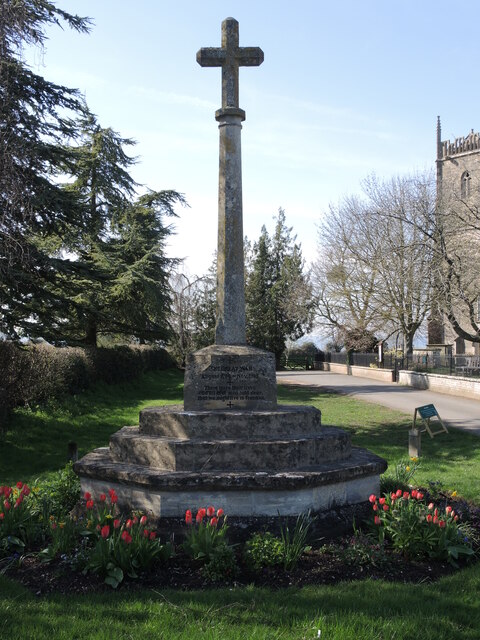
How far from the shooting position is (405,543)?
16.6 feet

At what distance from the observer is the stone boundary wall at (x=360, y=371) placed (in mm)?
31578

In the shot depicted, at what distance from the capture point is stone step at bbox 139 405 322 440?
20.1 feet

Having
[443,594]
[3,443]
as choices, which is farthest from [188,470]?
[3,443]

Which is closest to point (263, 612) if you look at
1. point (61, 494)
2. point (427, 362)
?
point (61, 494)

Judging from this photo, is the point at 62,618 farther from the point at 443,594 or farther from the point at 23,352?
the point at 23,352

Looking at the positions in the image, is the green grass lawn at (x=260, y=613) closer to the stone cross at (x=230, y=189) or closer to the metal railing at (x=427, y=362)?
the stone cross at (x=230, y=189)

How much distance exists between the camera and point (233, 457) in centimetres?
577

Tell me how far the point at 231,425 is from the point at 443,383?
20.0 metres

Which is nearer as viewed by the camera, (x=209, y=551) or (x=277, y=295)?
(x=209, y=551)

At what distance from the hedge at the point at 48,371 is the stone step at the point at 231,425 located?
254 inches

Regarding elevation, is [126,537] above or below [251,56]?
below

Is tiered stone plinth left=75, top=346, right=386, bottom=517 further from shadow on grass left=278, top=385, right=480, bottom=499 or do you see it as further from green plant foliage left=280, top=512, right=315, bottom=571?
shadow on grass left=278, top=385, right=480, bottom=499

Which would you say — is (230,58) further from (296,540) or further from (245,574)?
(245,574)

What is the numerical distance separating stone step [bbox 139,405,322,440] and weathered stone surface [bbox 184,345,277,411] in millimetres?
303
